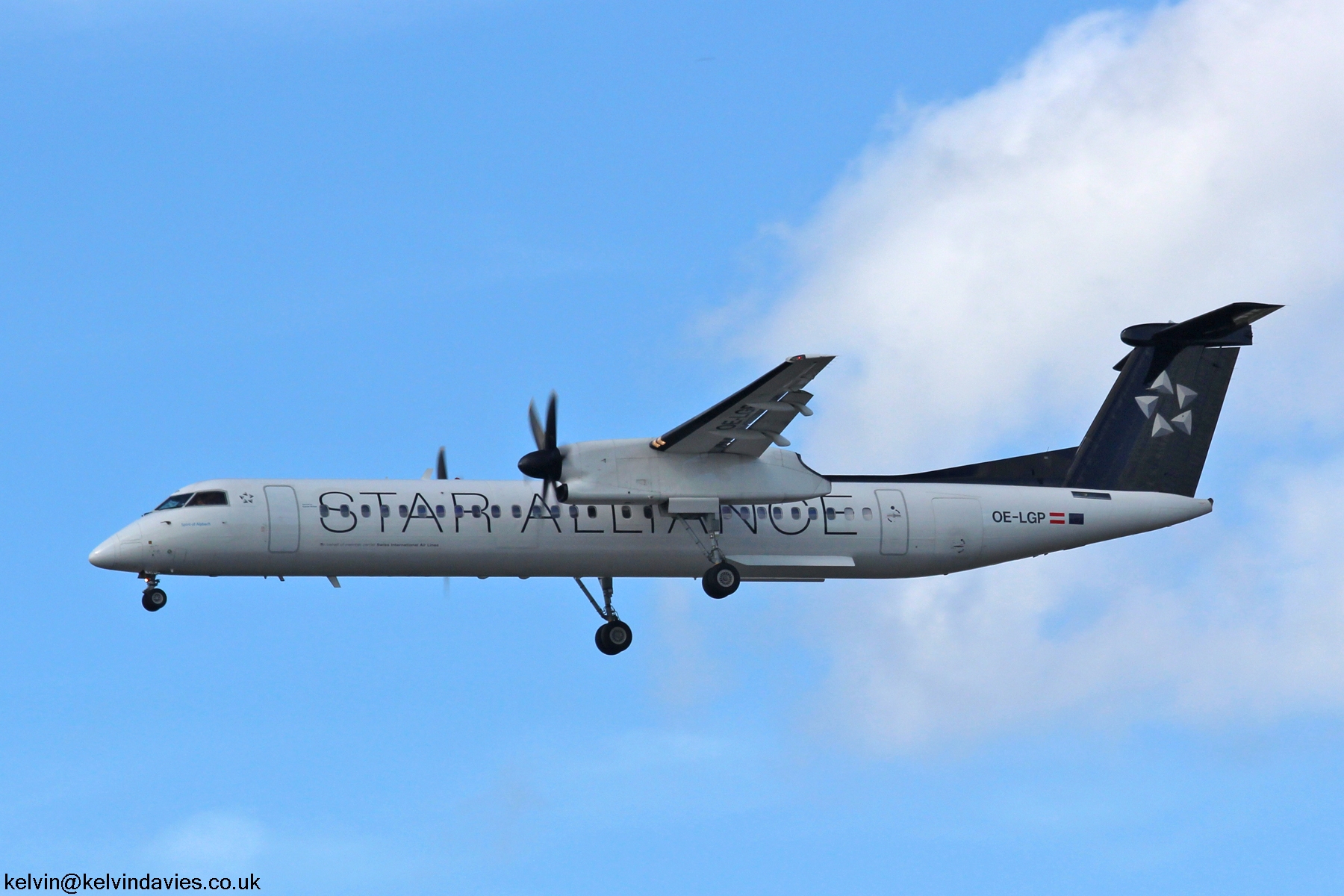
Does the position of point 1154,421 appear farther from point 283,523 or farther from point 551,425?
point 283,523

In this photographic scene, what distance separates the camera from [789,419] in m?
25.4

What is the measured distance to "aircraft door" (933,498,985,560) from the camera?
91.4ft

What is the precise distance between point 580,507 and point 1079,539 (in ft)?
28.8

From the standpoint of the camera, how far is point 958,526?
2789 cm

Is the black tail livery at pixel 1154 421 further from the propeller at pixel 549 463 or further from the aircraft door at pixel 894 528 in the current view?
the propeller at pixel 549 463

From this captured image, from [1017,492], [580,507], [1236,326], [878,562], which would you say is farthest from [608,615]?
[1236,326]

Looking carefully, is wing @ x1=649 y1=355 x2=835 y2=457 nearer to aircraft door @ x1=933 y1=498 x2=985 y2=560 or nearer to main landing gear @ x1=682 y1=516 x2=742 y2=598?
main landing gear @ x1=682 y1=516 x2=742 y2=598

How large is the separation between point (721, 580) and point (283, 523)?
687 cm

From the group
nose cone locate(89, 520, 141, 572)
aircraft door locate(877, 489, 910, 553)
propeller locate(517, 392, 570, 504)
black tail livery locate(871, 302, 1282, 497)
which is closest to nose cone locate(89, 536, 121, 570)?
nose cone locate(89, 520, 141, 572)

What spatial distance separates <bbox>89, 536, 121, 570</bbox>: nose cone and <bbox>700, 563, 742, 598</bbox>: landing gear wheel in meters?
9.06

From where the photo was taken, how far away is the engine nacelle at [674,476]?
25297 millimetres

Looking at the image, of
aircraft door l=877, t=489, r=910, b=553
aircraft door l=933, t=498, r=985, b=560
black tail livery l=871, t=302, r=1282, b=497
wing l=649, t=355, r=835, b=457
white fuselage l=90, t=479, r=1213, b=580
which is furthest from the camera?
black tail livery l=871, t=302, r=1282, b=497

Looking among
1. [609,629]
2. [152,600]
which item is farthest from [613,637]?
[152,600]

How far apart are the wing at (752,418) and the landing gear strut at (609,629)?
139 inches
